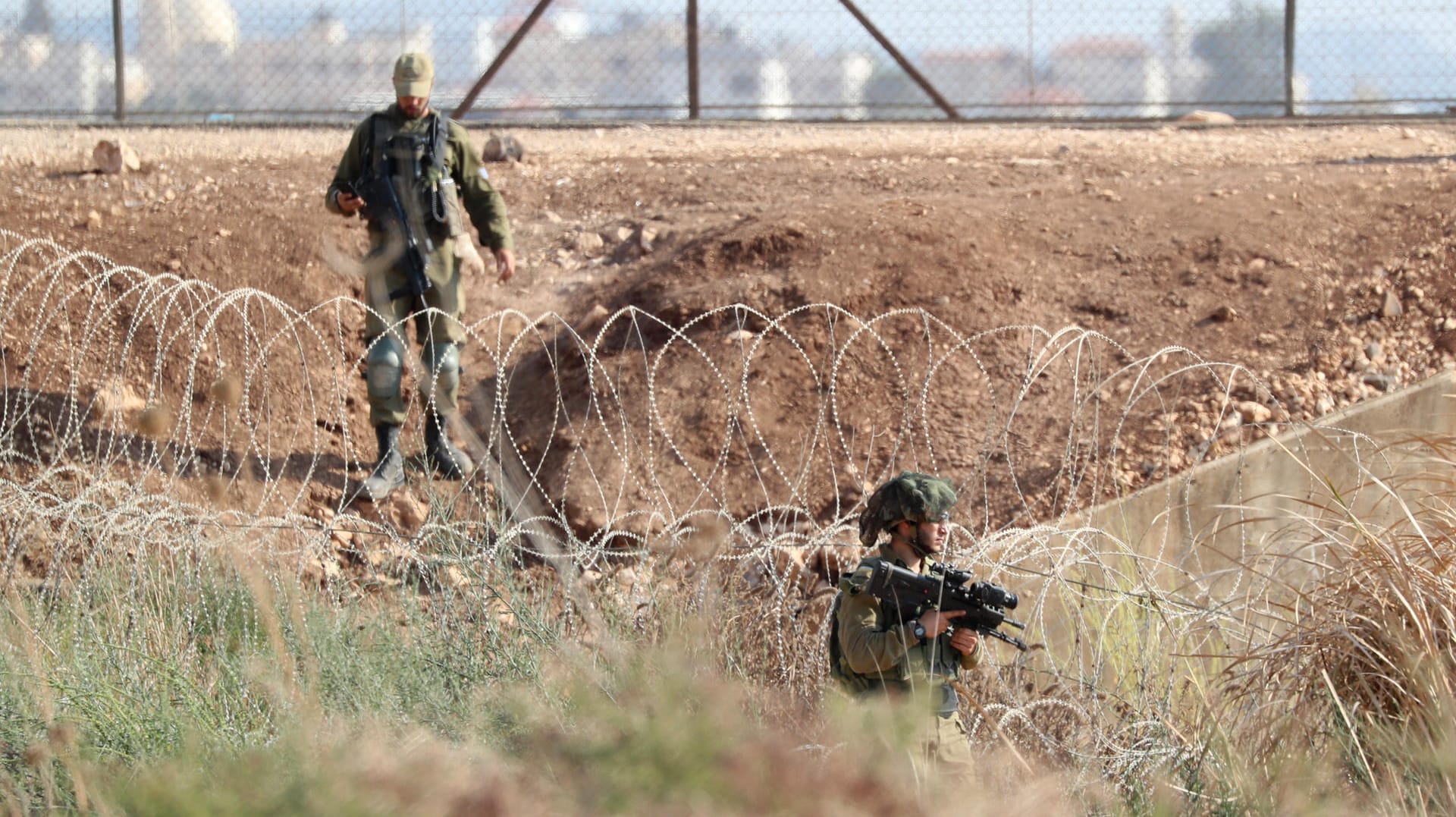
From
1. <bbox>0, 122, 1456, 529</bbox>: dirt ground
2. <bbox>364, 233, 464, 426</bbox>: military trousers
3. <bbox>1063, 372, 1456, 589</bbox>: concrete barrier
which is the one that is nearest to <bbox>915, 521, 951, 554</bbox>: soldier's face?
<bbox>1063, 372, 1456, 589</bbox>: concrete barrier

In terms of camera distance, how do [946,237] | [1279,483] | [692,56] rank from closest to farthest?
[1279,483], [946,237], [692,56]

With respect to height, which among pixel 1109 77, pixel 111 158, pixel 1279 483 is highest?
pixel 1109 77

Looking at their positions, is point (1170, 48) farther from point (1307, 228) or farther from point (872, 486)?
point (872, 486)

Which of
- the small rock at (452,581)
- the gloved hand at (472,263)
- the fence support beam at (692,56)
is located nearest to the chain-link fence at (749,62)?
the fence support beam at (692,56)

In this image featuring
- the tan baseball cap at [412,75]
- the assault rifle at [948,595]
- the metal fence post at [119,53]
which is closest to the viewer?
the assault rifle at [948,595]

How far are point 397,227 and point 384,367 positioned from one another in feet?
1.79

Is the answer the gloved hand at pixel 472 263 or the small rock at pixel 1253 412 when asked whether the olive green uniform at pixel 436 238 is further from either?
the small rock at pixel 1253 412

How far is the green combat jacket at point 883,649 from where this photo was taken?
3.05 m

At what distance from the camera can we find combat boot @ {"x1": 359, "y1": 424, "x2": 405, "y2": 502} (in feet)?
18.5

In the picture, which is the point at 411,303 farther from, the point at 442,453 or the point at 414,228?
the point at 442,453

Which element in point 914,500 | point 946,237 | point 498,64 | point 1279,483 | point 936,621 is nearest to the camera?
point 936,621

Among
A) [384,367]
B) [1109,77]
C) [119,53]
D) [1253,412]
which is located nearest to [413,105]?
[384,367]

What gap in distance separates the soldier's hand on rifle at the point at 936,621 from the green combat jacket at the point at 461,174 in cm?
313

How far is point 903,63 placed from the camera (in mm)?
10445
